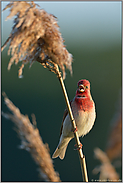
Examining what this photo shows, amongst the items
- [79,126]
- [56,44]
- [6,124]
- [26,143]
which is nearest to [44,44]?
[56,44]

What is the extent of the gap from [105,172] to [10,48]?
770 mm

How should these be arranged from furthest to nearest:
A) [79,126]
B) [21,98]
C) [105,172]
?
[21,98] → [79,126] → [105,172]

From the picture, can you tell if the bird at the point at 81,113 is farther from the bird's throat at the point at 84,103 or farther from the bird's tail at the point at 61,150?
the bird's tail at the point at 61,150

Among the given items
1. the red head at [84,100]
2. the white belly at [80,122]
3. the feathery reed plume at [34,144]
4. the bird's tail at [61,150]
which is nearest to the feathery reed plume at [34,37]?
the feathery reed plume at [34,144]

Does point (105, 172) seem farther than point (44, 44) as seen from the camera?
No

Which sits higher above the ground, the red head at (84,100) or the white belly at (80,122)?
the red head at (84,100)

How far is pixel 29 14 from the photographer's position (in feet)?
3.45

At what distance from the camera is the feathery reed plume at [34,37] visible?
3.44ft

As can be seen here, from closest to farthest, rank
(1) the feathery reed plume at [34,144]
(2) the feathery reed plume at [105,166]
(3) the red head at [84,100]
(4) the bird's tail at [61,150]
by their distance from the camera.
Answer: (2) the feathery reed plume at [105,166]
(1) the feathery reed plume at [34,144]
(3) the red head at [84,100]
(4) the bird's tail at [61,150]

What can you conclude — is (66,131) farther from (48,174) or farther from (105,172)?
(105,172)

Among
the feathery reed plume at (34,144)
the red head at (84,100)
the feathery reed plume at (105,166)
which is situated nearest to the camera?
the feathery reed plume at (105,166)

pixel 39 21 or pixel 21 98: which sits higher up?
pixel 39 21

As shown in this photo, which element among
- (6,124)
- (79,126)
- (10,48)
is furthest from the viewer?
(6,124)

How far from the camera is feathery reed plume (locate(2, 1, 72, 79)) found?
1050mm
